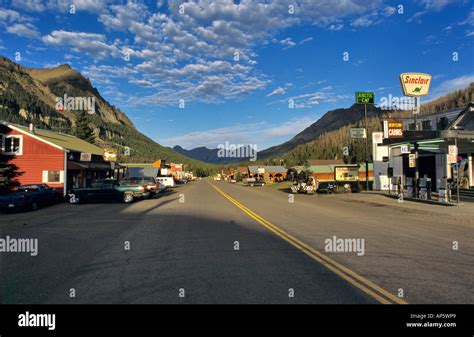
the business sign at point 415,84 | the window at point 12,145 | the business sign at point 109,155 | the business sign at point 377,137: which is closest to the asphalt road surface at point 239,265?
the window at point 12,145

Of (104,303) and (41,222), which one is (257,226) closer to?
(104,303)

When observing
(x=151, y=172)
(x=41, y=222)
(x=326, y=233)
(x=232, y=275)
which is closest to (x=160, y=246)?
(x=232, y=275)

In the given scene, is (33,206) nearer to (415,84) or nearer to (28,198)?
(28,198)

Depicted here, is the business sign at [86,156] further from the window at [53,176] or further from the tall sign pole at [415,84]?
the tall sign pole at [415,84]

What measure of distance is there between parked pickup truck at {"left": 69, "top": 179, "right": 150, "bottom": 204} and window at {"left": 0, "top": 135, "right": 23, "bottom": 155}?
9063 millimetres

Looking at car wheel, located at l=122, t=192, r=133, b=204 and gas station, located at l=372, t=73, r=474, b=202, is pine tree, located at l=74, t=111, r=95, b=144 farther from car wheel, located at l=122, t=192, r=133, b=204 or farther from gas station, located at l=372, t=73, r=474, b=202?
gas station, located at l=372, t=73, r=474, b=202

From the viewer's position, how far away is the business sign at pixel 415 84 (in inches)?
A: 1228

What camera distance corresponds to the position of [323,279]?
19.4ft

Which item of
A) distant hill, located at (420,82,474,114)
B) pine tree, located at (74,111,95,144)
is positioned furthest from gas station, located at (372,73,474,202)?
distant hill, located at (420,82,474,114)

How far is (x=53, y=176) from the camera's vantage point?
29.9 m

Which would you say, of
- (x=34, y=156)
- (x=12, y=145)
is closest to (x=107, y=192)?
(x=34, y=156)

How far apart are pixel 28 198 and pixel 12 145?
518 inches

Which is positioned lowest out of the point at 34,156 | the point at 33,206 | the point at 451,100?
the point at 33,206
